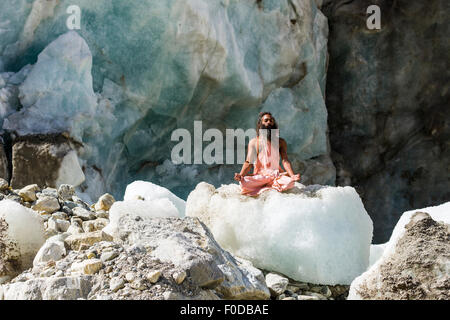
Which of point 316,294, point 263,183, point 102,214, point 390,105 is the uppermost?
point 390,105

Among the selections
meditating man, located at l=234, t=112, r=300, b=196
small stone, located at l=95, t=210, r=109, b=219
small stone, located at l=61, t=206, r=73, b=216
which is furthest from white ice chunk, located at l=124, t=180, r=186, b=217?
meditating man, located at l=234, t=112, r=300, b=196

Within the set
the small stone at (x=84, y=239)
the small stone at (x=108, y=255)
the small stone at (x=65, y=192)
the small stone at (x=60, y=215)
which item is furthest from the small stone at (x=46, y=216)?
the small stone at (x=108, y=255)

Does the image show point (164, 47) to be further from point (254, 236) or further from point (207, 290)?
point (207, 290)

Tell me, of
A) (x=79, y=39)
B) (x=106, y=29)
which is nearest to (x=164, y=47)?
(x=106, y=29)

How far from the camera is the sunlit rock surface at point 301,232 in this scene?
10.2 feet

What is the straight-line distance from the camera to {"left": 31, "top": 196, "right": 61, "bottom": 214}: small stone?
363 cm

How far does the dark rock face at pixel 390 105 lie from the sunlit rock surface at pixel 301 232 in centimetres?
586

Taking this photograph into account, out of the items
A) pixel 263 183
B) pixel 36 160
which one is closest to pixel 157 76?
pixel 36 160

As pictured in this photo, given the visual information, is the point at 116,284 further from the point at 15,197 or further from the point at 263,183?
the point at 15,197

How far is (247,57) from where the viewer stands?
7031 mm

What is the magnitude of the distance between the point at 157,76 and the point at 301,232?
3.68 metres

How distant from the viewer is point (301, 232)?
10.3 feet

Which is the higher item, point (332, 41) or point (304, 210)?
point (332, 41)

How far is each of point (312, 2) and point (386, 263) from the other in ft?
21.4
